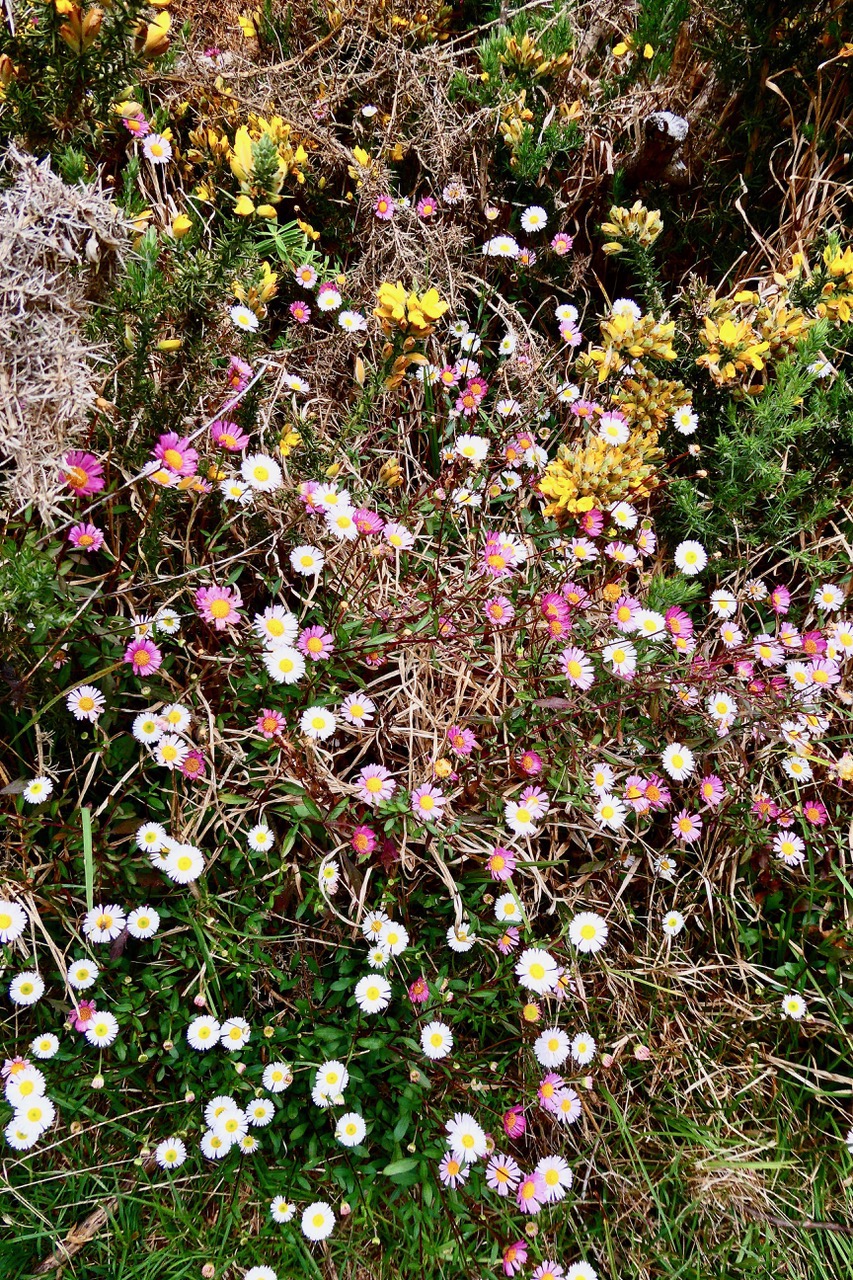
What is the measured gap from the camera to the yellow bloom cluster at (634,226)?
7.80 ft

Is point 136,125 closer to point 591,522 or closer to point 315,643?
point 315,643

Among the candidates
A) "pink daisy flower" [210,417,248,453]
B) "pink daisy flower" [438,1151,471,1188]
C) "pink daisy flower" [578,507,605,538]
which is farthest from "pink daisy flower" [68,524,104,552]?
"pink daisy flower" [438,1151,471,1188]

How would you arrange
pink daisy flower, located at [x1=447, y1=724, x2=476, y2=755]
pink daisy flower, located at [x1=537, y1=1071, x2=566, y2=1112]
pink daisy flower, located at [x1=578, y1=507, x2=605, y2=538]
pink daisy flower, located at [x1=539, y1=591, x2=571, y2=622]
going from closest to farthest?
pink daisy flower, located at [x1=537, y1=1071, x2=566, y2=1112] < pink daisy flower, located at [x1=447, y1=724, x2=476, y2=755] < pink daisy flower, located at [x1=539, y1=591, x2=571, y2=622] < pink daisy flower, located at [x1=578, y1=507, x2=605, y2=538]

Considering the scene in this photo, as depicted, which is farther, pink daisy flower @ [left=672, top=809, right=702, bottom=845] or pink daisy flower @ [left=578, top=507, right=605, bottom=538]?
pink daisy flower @ [left=578, top=507, right=605, bottom=538]

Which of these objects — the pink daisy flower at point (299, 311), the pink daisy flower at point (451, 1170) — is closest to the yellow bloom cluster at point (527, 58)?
the pink daisy flower at point (299, 311)

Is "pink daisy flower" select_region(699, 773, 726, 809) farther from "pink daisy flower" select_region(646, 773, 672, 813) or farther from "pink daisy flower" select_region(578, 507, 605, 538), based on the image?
"pink daisy flower" select_region(578, 507, 605, 538)

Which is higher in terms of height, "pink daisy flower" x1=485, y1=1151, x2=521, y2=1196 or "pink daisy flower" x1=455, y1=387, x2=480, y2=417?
"pink daisy flower" x1=455, y1=387, x2=480, y2=417

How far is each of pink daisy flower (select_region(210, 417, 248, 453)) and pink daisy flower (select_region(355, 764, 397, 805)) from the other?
31.0 inches

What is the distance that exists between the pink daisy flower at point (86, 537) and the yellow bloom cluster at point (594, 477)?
107 cm

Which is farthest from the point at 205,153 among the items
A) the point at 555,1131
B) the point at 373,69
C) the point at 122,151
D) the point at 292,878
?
the point at 555,1131

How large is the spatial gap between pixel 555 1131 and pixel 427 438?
70.7 inches

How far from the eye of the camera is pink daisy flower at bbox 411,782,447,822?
1.84 m

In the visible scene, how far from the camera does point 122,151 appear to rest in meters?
2.32

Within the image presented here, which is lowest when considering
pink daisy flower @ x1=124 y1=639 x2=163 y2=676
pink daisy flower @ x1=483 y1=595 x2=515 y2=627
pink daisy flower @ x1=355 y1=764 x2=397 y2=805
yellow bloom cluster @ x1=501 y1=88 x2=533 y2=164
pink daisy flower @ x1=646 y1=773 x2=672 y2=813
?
pink daisy flower @ x1=646 y1=773 x2=672 y2=813
